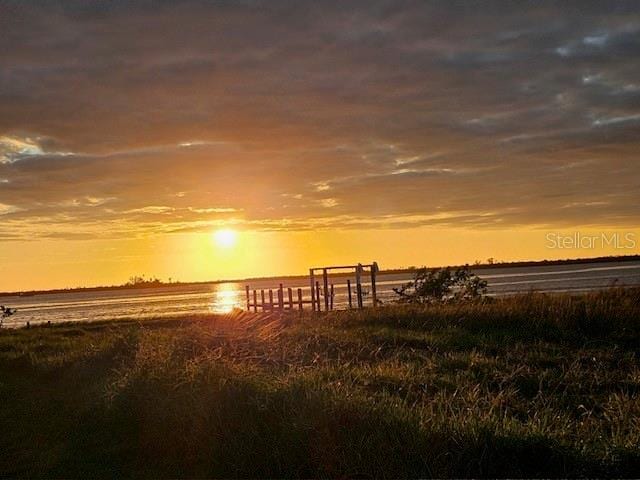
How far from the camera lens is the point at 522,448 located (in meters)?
6.73

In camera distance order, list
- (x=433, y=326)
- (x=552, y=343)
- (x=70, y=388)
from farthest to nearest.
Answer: (x=433, y=326)
(x=552, y=343)
(x=70, y=388)

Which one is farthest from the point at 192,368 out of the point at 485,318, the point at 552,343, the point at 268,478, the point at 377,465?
the point at 485,318

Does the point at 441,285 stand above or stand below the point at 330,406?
above

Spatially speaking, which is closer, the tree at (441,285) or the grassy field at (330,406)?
the grassy field at (330,406)

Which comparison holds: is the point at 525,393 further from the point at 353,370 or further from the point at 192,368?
the point at 192,368

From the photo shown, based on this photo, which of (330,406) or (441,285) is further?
(441,285)

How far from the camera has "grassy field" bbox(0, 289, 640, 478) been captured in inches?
268

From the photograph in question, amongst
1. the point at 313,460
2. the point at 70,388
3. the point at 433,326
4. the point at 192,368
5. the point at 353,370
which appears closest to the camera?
the point at 313,460

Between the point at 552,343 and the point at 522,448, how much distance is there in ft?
31.5

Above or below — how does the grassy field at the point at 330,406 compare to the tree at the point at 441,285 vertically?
below

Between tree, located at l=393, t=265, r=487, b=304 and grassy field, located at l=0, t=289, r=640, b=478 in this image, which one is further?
tree, located at l=393, t=265, r=487, b=304

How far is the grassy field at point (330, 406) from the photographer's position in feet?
22.4

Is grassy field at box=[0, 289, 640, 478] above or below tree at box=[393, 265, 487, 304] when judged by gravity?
below

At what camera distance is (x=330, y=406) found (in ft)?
25.9
